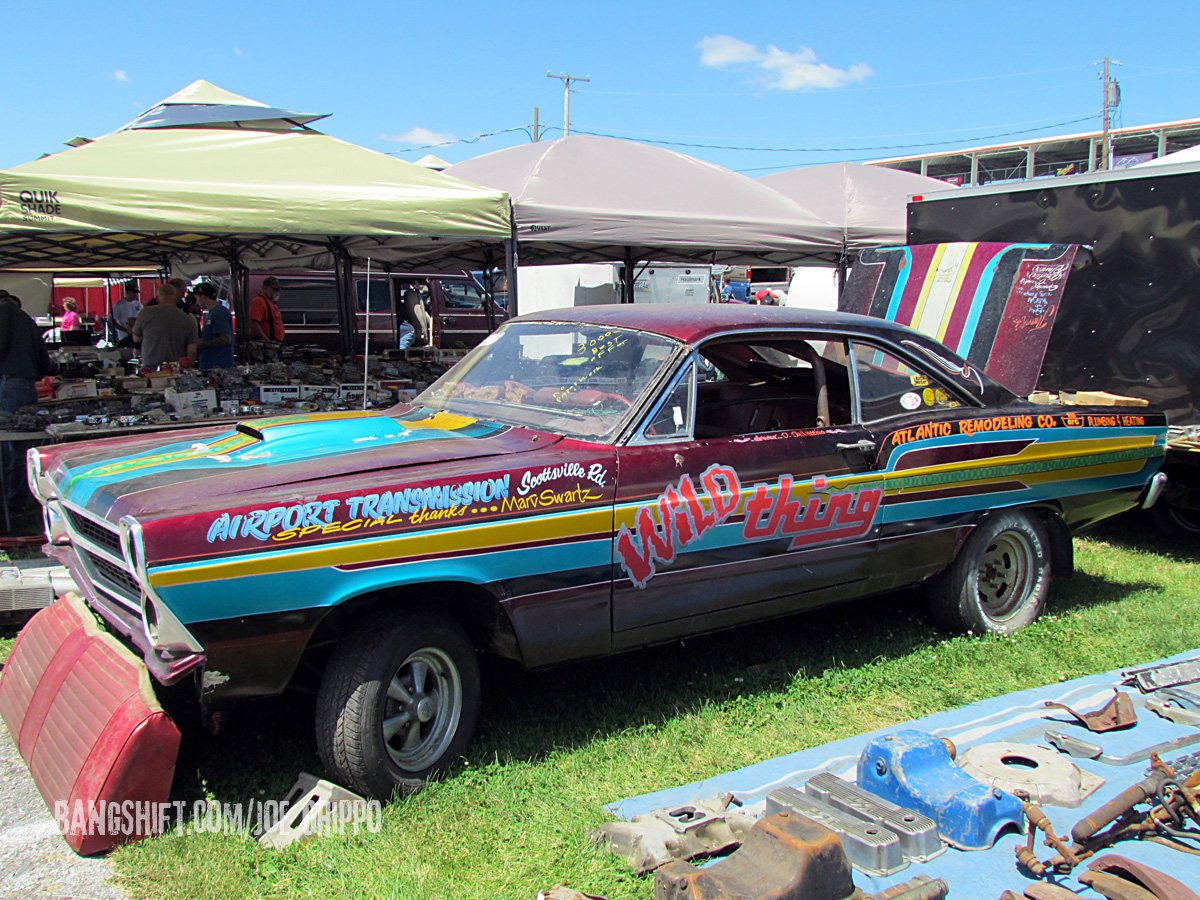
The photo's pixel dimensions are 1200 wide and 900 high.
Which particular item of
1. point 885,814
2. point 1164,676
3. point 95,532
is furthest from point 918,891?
point 95,532

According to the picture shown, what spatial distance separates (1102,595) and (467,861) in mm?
4544

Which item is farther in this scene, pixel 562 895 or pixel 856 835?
pixel 856 835

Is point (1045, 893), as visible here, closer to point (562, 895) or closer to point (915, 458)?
point (562, 895)

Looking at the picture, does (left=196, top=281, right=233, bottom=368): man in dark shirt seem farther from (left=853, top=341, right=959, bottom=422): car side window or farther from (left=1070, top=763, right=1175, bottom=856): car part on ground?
(left=1070, top=763, right=1175, bottom=856): car part on ground

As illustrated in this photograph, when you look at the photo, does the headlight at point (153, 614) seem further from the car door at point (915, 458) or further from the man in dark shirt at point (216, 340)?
the man in dark shirt at point (216, 340)

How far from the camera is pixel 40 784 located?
2963 millimetres

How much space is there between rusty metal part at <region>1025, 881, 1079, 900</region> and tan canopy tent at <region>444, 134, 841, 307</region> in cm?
689

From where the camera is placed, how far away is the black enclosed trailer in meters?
6.32

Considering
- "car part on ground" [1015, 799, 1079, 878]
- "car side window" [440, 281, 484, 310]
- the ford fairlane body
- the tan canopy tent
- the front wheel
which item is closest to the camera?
"car part on ground" [1015, 799, 1079, 878]

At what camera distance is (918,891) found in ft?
7.44

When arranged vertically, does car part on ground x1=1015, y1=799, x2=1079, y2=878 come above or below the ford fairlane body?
below

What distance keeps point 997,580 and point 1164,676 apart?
1.24m

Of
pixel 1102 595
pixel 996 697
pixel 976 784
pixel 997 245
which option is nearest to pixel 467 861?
pixel 976 784

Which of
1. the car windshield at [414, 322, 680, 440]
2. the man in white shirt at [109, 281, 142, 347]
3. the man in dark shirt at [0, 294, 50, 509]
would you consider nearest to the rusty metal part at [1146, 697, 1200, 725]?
the car windshield at [414, 322, 680, 440]
